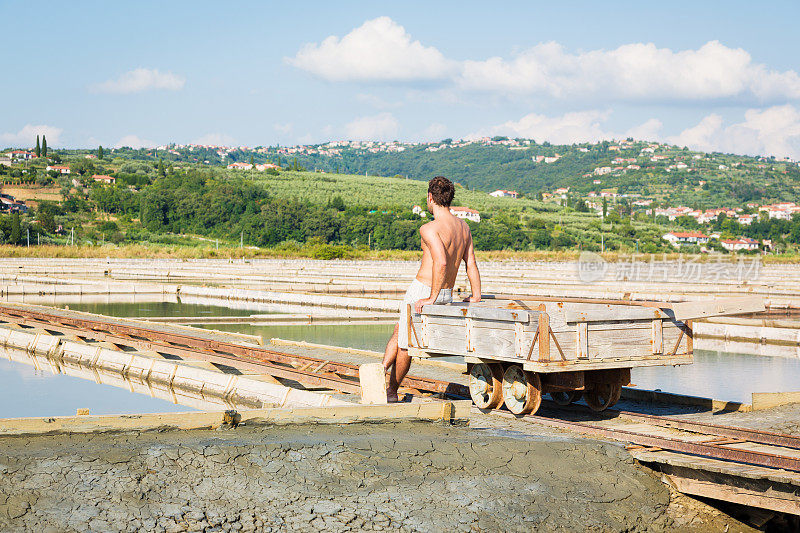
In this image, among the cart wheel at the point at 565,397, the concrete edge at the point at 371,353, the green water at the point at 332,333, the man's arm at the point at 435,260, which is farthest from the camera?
the green water at the point at 332,333

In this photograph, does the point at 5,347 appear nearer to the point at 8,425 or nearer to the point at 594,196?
the point at 8,425

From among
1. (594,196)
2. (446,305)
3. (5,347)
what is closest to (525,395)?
(446,305)

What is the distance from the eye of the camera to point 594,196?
18675 cm

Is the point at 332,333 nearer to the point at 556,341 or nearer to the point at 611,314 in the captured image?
the point at 611,314

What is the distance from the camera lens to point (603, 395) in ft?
24.8

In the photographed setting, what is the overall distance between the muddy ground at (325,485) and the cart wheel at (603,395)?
1.38 metres

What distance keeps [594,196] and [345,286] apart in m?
162

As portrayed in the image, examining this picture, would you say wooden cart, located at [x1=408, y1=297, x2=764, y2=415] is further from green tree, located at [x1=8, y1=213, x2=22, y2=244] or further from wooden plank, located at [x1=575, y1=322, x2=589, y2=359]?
green tree, located at [x1=8, y1=213, x2=22, y2=244]

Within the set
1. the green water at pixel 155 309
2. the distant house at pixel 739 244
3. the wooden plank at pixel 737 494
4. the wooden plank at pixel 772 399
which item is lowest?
the distant house at pixel 739 244

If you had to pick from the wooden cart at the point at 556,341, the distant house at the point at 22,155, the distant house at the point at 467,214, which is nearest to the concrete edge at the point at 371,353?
the wooden cart at the point at 556,341

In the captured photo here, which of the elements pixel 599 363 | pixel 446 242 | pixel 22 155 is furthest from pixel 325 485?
pixel 22 155

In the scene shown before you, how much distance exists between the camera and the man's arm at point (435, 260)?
717 cm

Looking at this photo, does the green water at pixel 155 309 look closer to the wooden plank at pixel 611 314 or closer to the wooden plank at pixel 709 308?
the wooden plank at pixel 611 314

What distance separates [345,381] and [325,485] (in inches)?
185
